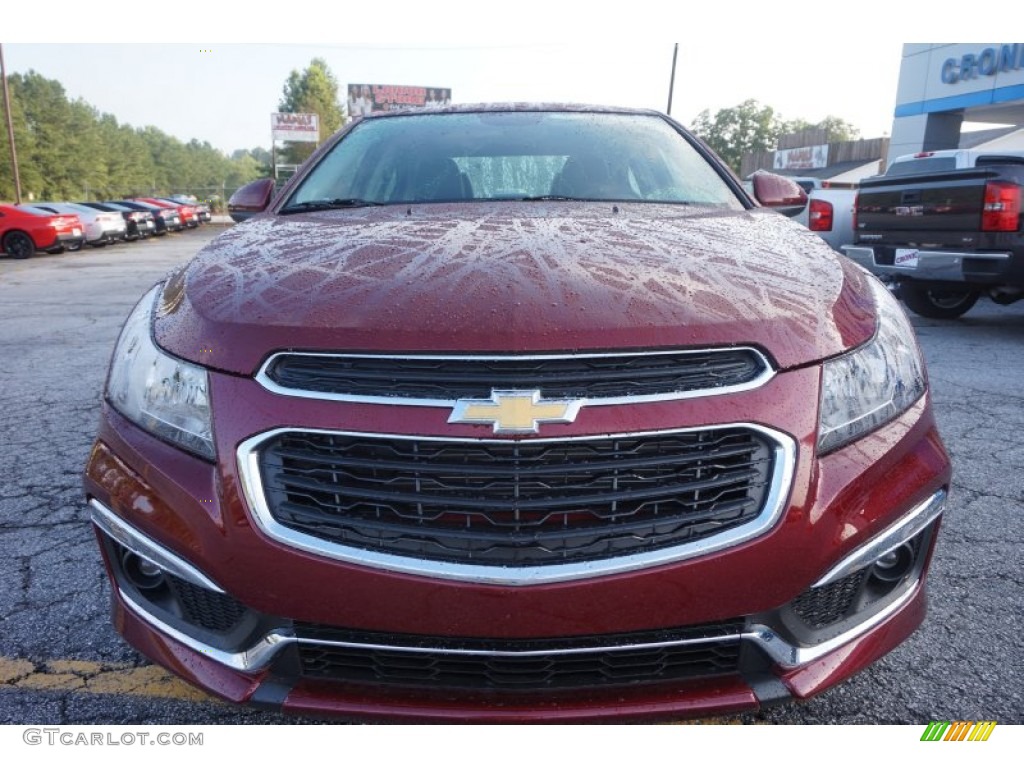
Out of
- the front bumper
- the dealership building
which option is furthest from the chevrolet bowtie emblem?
the dealership building

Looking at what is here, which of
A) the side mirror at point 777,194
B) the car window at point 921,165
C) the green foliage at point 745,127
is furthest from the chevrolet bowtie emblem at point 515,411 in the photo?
the green foliage at point 745,127

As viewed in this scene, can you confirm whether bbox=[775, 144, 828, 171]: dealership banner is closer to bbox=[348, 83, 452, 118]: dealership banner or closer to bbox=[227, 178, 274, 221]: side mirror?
bbox=[348, 83, 452, 118]: dealership banner

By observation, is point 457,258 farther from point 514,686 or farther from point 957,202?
point 957,202

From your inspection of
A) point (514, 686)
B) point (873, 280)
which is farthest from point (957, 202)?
point (514, 686)

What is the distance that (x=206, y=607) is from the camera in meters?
1.51

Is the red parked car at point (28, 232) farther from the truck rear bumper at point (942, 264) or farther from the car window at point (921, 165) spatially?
the truck rear bumper at point (942, 264)

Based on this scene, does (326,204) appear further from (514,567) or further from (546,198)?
(514,567)

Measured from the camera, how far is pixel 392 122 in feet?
10.4

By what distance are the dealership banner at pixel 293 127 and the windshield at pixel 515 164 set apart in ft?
178

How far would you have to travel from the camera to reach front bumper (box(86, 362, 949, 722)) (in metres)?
1.38

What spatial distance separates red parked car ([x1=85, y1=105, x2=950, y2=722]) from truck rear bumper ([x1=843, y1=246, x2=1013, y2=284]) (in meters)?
5.28

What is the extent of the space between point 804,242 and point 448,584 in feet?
4.49

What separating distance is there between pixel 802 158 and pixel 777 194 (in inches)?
1728

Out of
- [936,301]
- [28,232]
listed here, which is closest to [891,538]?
[936,301]
